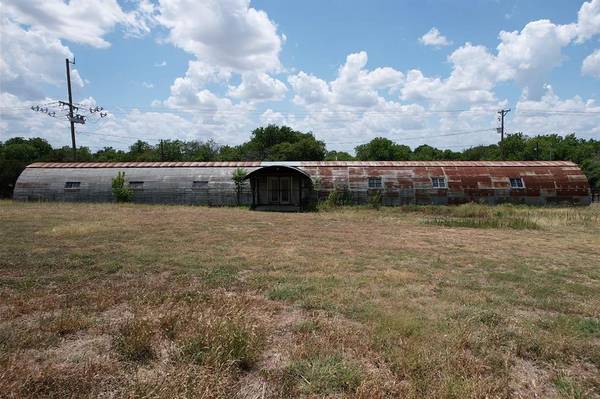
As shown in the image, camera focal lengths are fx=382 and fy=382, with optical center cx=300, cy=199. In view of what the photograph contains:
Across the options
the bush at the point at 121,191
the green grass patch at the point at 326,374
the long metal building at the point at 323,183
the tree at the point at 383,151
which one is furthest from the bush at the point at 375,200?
the tree at the point at 383,151

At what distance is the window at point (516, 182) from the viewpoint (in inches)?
1171

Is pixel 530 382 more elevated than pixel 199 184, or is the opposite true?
pixel 199 184

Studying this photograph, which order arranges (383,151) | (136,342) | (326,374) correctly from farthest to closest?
(383,151) < (136,342) < (326,374)

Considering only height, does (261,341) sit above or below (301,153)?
below

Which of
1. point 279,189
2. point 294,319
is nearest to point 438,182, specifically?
→ point 279,189

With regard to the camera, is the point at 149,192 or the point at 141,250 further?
the point at 149,192

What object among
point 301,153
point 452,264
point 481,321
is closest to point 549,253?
point 452,264

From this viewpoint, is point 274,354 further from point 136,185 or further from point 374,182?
point 136,185

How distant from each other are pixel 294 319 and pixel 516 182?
2921 centimetres

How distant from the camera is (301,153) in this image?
6869 centimetres

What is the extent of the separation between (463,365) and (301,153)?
6471cm

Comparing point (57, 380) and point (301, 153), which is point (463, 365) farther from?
point (301, 153)

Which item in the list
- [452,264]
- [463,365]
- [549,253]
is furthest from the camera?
[549,253]

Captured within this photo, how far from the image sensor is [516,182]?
30.0 metres
